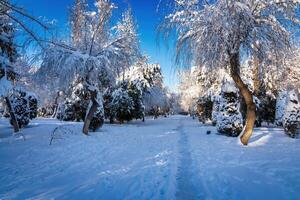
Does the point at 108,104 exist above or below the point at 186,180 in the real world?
above

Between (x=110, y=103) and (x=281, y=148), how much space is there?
830 inches

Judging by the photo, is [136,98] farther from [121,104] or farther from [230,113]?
[230,113]

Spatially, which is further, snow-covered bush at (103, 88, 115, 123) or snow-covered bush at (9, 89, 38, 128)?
snow-covered bush at (103, 88, 115, 123)

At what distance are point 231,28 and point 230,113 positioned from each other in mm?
8724

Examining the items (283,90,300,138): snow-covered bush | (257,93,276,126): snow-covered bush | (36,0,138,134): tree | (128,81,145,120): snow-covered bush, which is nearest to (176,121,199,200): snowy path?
(36,0,138,134): tree

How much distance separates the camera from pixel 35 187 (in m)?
6.25

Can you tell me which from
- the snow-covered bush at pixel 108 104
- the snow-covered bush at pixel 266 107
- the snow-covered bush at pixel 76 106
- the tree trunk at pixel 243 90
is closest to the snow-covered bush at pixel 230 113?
the tree trunk at pixel 243 90

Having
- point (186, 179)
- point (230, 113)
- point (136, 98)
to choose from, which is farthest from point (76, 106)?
point (186, 179)

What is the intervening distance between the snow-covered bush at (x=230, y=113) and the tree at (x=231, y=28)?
6471 mm

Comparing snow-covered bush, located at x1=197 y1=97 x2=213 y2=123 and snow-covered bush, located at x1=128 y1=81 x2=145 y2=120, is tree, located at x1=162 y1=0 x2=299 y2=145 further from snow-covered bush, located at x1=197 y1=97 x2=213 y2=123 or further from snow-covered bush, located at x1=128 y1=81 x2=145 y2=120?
snow-covered bush, located at x1=128 y1=81 x2=145 y2=120

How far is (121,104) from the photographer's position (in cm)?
2992

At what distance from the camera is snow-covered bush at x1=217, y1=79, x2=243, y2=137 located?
1720cm

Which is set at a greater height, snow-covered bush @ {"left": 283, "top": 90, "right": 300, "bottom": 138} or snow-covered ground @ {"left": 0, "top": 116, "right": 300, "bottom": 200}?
snow-covered bush @ {"left": 283, "top": 90, "right": 300, "bottom": 138}

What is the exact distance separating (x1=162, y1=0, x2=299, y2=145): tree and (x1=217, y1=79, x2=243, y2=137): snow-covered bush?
6.47 metres
